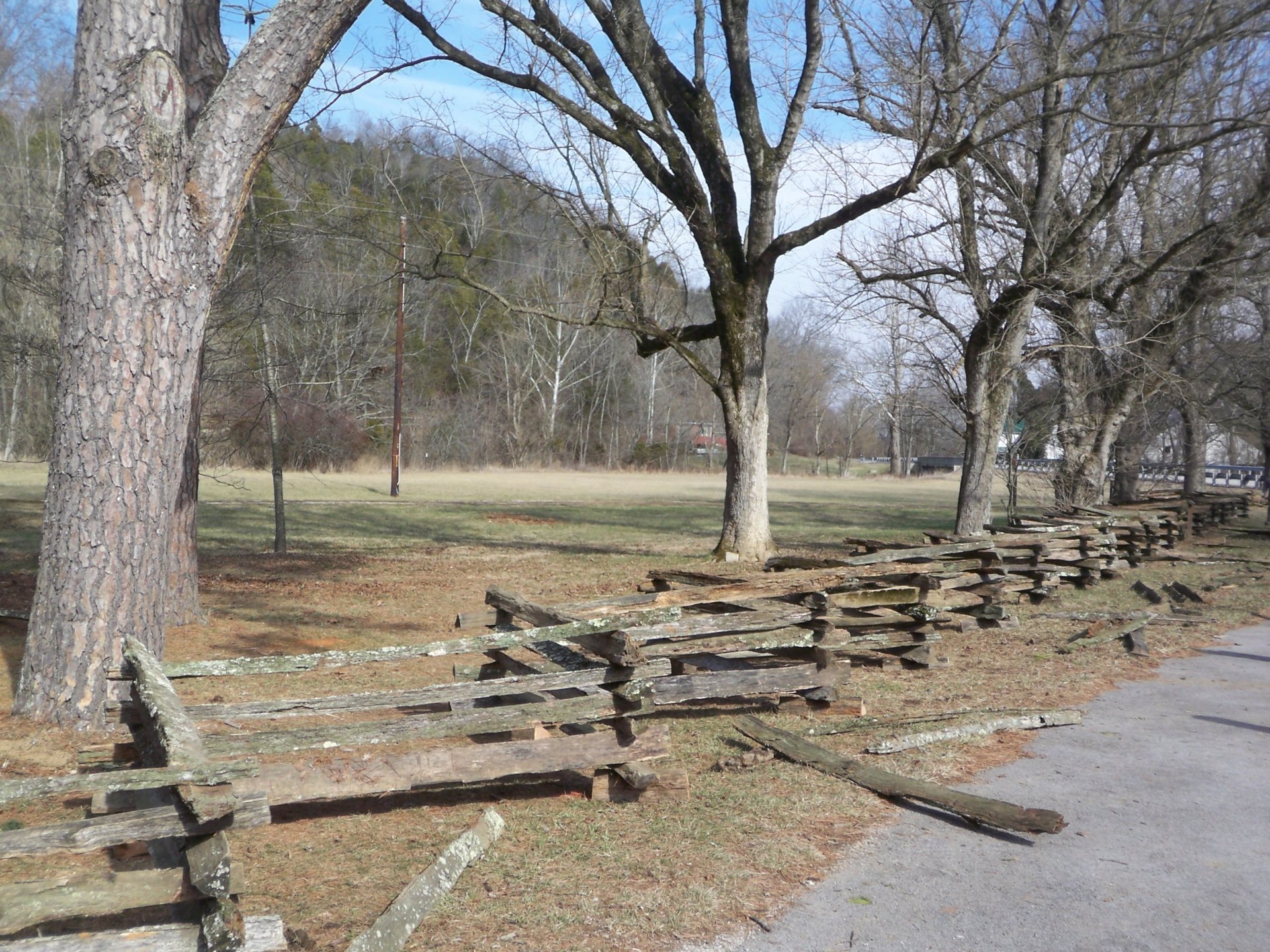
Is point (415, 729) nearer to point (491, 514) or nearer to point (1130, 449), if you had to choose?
point (491, 514)

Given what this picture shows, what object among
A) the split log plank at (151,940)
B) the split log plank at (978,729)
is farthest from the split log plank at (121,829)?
the split log plank at (978,729)

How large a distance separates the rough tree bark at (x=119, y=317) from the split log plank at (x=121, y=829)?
3.63 metres

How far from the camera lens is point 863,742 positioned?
7.07 meters

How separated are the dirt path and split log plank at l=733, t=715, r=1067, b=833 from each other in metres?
0.09

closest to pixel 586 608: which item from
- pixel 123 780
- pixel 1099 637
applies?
pixel 123 780

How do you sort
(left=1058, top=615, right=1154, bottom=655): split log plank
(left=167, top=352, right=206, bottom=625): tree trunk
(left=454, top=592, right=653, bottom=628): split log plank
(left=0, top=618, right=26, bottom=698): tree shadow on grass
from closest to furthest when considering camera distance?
(left=454, top=592, right=653, bottom=628): split log plank < (left=0, top=618, right=26, bottom=698): tree shadow on grass < (left=167, top=352, right=206, bottom=625): tree trunk < (left=1058, top=615, right=1154, bottom=655): split log plank

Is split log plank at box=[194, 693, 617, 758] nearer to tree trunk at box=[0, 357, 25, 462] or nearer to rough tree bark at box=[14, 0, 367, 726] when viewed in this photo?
rough tree bark at box=[14, 0, 367, 726]

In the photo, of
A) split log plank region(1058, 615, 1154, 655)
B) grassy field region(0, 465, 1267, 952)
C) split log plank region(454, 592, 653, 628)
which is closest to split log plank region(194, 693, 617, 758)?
grassy field region(0, 465, 1267, 952)

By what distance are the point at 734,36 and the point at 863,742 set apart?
12376 millimetres

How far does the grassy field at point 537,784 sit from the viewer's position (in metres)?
4.41

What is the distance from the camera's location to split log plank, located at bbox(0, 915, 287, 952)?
3059mm

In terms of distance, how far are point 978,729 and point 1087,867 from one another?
2.33m

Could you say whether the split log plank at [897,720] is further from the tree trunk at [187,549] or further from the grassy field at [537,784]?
the tree trunk at [187,549]

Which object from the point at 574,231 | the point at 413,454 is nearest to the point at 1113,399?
the point at 574,231
